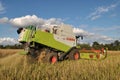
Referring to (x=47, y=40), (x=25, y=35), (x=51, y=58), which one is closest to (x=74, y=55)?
(x=51, y=58)

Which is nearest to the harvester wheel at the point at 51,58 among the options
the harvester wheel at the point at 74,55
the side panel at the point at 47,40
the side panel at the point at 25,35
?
the side panel at the point at 47,40

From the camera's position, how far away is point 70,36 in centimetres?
1501

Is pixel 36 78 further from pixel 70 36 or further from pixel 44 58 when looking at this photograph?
pixel 70 36

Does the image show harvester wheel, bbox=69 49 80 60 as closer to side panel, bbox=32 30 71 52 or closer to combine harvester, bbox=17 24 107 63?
combine harvester, bbox=17 24 107 63

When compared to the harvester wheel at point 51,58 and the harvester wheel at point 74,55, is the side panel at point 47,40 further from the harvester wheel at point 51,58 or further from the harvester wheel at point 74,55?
the harvester wheel at point 74,55

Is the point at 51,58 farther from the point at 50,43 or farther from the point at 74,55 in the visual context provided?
the point at 74,55

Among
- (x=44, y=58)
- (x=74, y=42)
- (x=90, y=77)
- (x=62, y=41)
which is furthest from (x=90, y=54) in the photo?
(x=90, y=77)

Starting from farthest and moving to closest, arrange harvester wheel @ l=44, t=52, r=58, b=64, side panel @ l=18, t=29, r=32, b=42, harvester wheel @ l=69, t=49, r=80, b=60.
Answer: harvester wheel @ l=69, t=49, r=80, b=60
harvester wheel @ l=44, t=52, r=58, b=64
side panel @ l=18, t=29, r=32, b=42

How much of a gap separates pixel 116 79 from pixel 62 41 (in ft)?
28.1

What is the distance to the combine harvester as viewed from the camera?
12789 millimetres

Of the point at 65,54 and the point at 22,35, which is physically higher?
the point at 22,35

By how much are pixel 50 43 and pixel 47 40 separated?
30 cm

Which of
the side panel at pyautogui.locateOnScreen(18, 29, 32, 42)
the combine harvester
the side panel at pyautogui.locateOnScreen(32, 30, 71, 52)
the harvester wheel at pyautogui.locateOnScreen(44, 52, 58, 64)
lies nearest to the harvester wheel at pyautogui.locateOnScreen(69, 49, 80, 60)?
the combine harvester

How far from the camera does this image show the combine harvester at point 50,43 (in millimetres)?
12789
